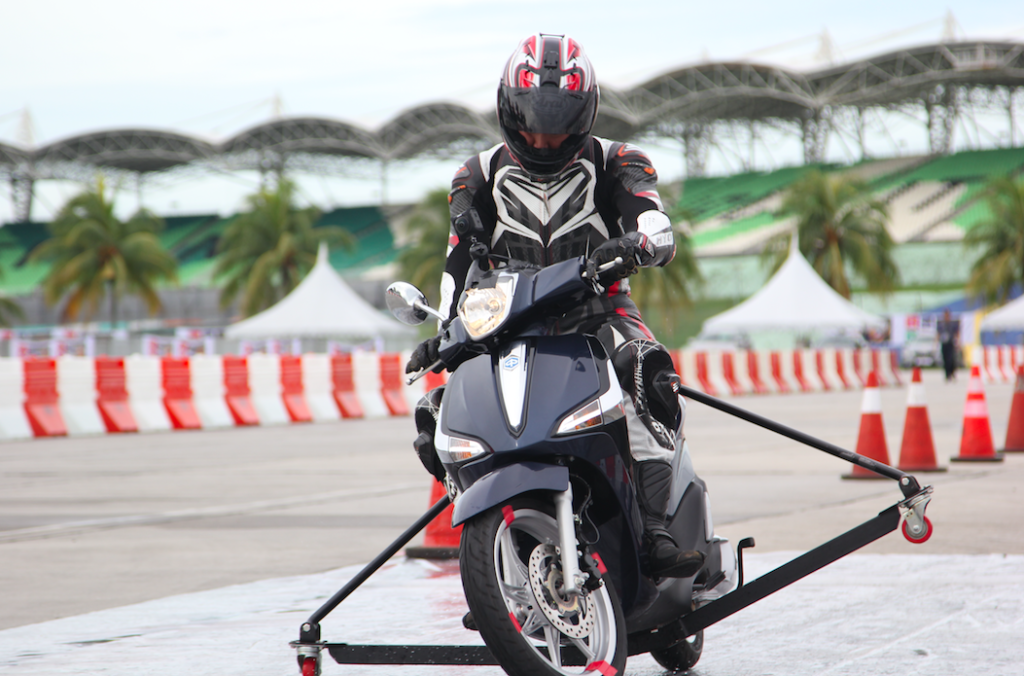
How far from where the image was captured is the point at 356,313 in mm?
35031

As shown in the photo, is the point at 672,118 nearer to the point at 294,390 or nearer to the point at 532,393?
the point at 294,390

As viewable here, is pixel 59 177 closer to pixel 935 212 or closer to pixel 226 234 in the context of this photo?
pixel 226 234

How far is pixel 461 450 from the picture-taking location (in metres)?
3.32

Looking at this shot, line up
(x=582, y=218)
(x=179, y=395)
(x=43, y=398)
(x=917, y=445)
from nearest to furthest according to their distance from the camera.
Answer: (x=582, y=218) → (x=917, y=445) → (x=43, y=398) → (x=179, y=395)

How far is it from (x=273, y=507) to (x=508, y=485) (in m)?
5.79

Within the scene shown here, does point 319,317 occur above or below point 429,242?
below

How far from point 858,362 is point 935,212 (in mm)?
37431

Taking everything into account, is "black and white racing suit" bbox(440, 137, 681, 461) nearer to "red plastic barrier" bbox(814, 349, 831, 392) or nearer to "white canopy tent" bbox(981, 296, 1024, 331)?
"red plastic barrier" bbox(814, 349, 831, 392)

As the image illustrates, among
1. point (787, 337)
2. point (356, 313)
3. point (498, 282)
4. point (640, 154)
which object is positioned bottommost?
point (787, 337)

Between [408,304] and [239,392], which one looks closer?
[408,304]

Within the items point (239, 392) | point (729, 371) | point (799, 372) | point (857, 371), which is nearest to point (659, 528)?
point (239, 392)

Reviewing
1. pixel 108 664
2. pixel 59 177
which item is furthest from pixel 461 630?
pixel 59 177

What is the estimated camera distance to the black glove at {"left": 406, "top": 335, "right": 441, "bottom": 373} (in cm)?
Answer: 363

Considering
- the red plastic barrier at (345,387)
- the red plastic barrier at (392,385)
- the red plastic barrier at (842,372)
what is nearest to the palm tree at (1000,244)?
the red plastic barrier at (842,372)
